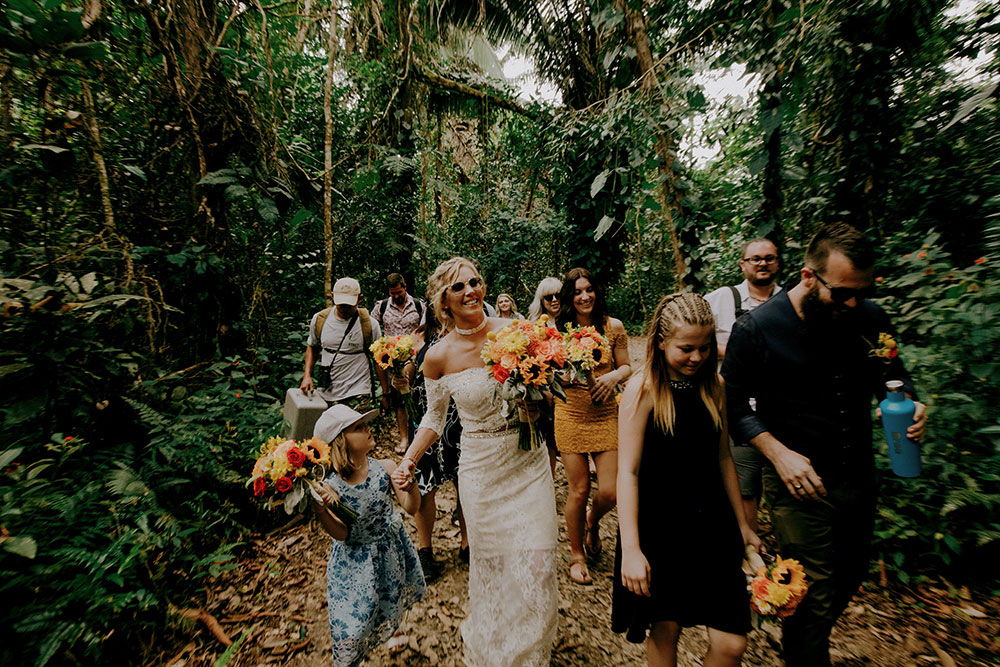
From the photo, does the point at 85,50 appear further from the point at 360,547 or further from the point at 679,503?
the point at 679,503

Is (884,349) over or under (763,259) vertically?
under

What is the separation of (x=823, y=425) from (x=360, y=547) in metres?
2.75

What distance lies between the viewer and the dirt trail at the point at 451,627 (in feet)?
9.27

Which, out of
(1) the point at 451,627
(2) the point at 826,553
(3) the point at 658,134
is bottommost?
(1) the point at 451,627

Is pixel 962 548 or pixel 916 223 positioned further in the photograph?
pixel 916 223

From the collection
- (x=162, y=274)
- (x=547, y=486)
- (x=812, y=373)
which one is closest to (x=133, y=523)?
(x=162, y=274)

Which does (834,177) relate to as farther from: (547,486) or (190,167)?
(190,167)

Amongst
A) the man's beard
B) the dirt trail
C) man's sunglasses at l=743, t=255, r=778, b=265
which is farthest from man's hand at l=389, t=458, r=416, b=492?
man's sunglasses at l=743, t=255, r=778, b=265

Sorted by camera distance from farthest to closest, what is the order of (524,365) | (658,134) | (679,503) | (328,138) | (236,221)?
1. (328,138)
2. (236,221)
3. (658,134)
4. (524,365)
5. (679,503)

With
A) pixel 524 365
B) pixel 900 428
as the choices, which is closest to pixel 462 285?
pixel 524 365

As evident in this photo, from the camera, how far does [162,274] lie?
5.15 meters

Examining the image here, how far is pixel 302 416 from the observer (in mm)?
4766

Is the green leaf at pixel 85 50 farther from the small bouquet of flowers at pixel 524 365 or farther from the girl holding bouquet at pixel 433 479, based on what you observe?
the small bouquet of flowers at pixel 524 365

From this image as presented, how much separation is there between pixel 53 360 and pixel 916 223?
784 cm
